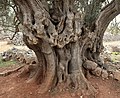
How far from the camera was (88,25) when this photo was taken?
7.64 metres

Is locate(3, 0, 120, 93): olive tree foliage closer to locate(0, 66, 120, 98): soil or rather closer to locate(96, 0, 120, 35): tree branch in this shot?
locate(96, 0, 120, 35): tree branch

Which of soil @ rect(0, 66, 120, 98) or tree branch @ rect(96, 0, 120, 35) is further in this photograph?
tree branch @ rect(96, 0, 120, 35)

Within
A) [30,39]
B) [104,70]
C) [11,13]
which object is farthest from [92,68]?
[11,13]

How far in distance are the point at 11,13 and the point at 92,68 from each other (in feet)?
11.6

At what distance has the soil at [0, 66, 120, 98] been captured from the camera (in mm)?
A: 6410

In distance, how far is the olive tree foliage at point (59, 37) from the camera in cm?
602

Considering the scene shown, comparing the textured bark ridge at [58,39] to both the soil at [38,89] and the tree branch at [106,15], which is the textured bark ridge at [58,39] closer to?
the tree branch at [106,15]

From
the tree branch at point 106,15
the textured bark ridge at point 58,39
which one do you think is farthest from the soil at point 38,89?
the tree branch at point 106,15

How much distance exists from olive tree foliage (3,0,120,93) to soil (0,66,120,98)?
23 cm

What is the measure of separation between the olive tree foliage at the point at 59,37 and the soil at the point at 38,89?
230 mm

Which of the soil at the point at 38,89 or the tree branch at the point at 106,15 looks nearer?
the soil at the point at 38,89

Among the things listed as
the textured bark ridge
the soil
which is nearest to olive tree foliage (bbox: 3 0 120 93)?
the textured bark ridge

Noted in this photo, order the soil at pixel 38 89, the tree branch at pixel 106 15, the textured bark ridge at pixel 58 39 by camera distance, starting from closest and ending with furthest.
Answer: the textured bark ridge at pixel 58 39 → the soil at pixel 38 89 → the tree branch at pixel 106 15

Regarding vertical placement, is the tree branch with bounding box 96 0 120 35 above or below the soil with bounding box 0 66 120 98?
above
